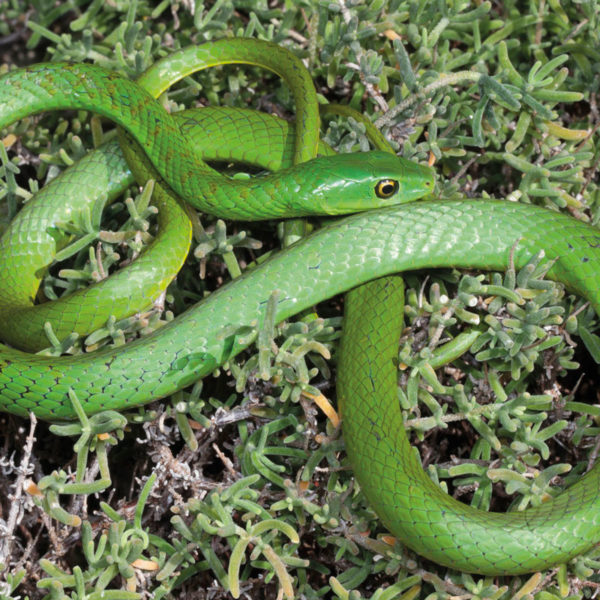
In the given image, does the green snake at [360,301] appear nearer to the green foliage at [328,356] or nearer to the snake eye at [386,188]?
the snake eye at [386,188]

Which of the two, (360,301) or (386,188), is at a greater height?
(386,188)

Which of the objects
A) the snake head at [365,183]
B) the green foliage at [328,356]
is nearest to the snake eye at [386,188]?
the snake head at [365,183]

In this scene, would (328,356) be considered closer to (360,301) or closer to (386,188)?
(360,301)

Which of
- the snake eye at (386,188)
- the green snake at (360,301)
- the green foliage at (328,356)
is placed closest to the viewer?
the green snake at (360,301)

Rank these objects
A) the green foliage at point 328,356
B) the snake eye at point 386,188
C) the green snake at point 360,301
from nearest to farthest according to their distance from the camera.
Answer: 1. the green snake at point 360,301
2. the green foliage at point 328,356
3. the snake eye at point 386,188

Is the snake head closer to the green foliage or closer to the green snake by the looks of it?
the green snake

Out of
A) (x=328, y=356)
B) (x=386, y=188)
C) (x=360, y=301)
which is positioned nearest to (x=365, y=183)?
(x=386, y=188)

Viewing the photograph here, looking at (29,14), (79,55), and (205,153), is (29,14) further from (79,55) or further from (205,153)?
(205,153)

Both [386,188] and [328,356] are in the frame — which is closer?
[328,356]
